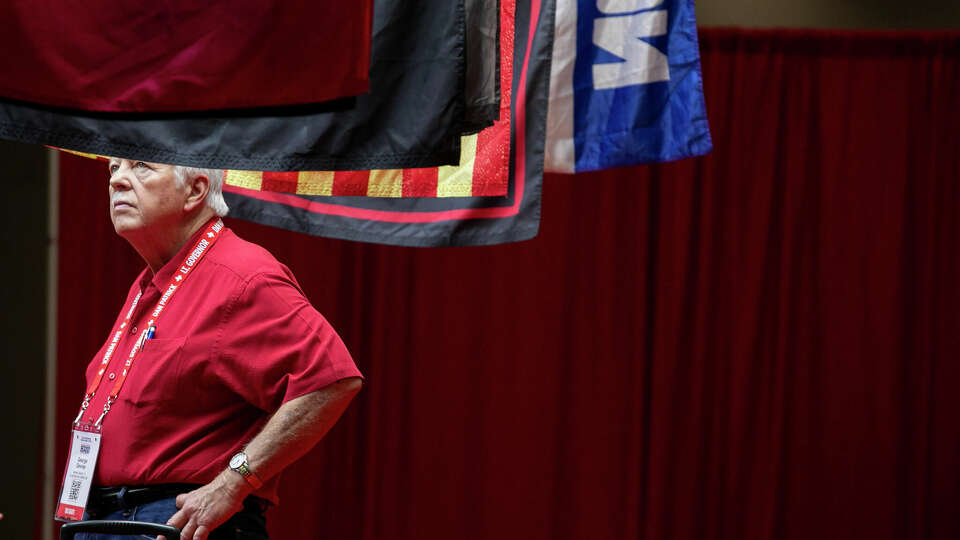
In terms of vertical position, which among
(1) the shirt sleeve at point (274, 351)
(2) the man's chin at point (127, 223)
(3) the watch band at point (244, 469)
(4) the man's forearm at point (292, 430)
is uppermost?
A: (2) the man's chin at point (127, 223)

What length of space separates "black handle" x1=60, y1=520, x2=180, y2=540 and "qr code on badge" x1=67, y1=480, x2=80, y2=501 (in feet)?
0.44

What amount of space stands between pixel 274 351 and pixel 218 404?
15cm

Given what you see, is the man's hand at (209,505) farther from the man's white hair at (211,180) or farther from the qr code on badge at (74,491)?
the man's white hair at (211,180)

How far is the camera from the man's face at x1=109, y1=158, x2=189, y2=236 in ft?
7.25

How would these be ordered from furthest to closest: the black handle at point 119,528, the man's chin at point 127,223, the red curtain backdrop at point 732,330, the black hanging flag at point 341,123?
the red curtain backdrop at point 732,330 < the man's chin at point 127,223 < the black handle at point 119,528 < the black hanging flag at point 341,123

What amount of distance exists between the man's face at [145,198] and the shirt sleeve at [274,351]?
31 cm

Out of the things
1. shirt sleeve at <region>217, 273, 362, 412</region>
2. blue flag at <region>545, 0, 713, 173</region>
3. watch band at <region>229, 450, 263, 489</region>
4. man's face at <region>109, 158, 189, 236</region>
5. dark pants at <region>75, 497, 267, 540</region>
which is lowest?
dark pants at <region>75, 497, 267, 540</region>

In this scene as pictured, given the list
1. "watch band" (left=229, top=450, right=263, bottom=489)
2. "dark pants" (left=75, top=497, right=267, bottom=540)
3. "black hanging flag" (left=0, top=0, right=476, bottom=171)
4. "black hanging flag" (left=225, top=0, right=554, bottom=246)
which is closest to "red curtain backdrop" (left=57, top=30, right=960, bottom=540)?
"black hanging flag" (left=225, top=0, right=554, bottom=246)

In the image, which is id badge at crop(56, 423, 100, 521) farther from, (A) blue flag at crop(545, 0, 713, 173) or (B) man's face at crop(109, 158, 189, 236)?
(A) blue flag at crop(545, 0, 713, 173)

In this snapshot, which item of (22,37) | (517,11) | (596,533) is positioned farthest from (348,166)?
(596,533)

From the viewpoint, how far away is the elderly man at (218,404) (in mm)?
1967

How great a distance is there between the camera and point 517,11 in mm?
2467

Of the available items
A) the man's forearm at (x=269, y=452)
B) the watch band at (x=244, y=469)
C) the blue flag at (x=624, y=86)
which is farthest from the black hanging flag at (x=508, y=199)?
the watch band at (x=244, y=469)

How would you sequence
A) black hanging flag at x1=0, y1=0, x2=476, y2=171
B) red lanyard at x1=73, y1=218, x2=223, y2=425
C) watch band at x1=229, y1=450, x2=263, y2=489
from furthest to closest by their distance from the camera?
red lanyard at x1=73, y1=218, x2=223, y2=425
watch band at x1=229, y1=450, x2=263, y2=489
black hanging flag at x1=0, y1=0, x2=476, y2=171
